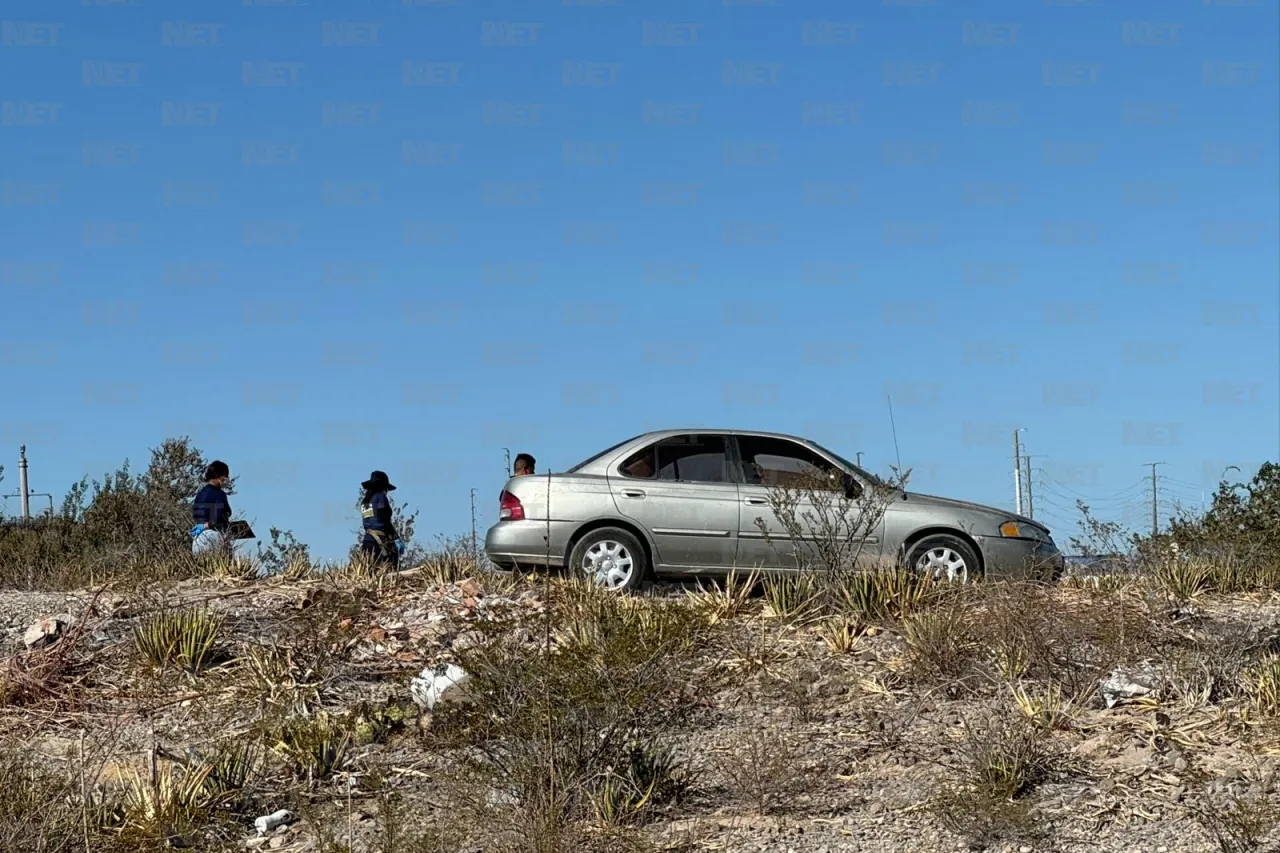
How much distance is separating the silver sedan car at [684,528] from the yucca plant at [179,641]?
2.84 metres

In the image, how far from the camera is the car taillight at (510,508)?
12.4 metres

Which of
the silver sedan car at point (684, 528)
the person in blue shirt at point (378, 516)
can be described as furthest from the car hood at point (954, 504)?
the person in blue shirt at point (378, 516)

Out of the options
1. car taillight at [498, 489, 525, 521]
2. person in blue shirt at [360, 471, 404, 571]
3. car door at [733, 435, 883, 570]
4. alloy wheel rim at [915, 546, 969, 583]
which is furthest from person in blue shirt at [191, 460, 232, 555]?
alloy wheel rim at [915, 546, 969, 583]

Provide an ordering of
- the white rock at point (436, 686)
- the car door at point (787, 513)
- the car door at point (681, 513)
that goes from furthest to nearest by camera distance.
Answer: the car door at point (681, 513)
the car door at point (787, 513)
the white rock at point (436, 686)

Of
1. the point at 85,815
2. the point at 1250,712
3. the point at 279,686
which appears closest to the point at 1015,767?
the point at 1250,712

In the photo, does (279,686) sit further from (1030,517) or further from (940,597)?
(1030,517)

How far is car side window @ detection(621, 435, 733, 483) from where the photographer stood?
12594 mm

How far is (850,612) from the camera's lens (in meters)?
10.6

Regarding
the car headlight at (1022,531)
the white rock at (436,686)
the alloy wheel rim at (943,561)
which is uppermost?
the car headlight at (1022,531)

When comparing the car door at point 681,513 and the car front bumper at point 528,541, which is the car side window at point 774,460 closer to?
the car door at point 681,513

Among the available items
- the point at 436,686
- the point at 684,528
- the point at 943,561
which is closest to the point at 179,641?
the point at 436,686

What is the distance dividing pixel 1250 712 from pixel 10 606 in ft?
31.7

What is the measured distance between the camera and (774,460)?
1267cm

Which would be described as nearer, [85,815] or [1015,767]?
[85,815]
